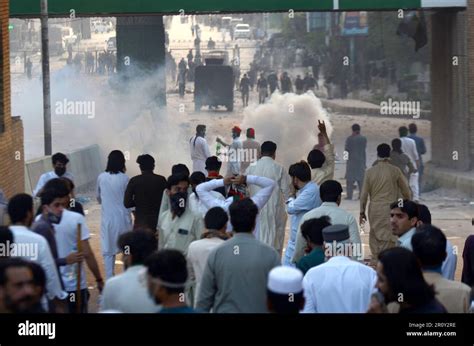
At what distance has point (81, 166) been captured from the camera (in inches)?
875

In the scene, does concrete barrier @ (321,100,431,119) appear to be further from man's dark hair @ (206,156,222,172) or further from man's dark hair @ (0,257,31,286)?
man's dark hair @ (0,257,31,286)

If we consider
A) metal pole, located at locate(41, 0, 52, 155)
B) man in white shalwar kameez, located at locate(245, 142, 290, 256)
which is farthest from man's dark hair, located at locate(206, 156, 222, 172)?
metal pole, located at locate(41, 0, 52, 155)

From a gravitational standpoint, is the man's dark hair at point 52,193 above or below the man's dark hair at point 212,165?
above

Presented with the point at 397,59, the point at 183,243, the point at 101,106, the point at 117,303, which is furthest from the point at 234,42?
the point at 117,303

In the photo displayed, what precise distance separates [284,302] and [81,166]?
16.7m

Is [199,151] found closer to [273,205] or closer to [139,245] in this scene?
[273,205]

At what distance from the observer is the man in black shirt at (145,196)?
446 inches

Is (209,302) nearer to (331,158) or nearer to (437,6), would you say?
(331,158)

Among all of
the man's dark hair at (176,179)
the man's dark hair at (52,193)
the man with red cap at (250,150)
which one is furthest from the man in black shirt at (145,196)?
the man with red cap at (250,150)

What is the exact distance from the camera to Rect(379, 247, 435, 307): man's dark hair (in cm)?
570

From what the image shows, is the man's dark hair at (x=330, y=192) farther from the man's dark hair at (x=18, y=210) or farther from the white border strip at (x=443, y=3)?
the white border strip at (x=443, y=3)

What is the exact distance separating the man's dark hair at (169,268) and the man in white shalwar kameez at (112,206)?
5.70 meters

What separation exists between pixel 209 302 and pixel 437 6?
15215 millimetres

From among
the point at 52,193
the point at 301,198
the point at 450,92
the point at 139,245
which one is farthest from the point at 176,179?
the point at 450,92
